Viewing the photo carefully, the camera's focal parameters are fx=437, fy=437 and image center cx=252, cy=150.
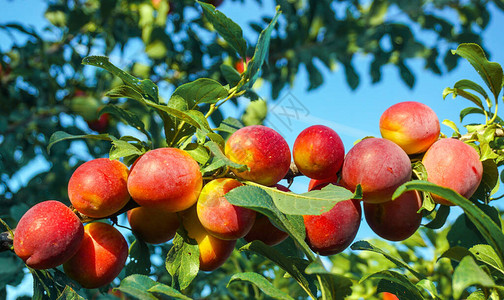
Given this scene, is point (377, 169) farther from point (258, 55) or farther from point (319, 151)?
point (258, 55)

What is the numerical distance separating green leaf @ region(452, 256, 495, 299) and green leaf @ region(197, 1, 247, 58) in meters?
0.55

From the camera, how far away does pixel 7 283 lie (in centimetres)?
122

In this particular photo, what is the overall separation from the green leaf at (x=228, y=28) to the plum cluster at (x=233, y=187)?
206 mm

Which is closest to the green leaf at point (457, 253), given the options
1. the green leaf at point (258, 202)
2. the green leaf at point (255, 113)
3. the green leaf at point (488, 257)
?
the green leaf at point (488, 257)

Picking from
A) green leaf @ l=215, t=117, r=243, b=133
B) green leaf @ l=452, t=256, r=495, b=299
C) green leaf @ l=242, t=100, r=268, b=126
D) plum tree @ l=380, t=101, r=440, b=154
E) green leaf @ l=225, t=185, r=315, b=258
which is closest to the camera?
green leaf @ l=452, t=256, r=495, b=299

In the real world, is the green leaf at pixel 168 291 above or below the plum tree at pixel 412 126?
below

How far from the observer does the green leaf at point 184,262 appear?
708 mm

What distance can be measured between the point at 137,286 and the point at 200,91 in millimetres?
322

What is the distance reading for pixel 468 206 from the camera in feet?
1.64

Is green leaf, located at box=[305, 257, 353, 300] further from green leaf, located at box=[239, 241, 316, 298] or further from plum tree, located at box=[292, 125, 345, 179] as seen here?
plum tree, located at box=[292, 125, 345, 179]

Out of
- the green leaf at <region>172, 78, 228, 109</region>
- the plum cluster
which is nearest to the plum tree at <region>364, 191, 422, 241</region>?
the plum cluster

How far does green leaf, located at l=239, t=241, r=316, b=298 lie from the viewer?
0.63 metres

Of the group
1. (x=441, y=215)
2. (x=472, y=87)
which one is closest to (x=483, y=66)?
(x=472, y=87)

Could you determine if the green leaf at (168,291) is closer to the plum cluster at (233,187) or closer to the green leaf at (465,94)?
the plum cluster at (233,187)
